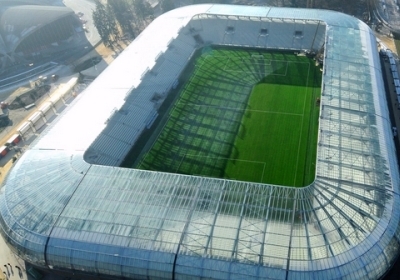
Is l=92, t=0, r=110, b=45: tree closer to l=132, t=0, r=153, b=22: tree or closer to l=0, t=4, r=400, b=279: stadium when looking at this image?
l=132, t=0, r=153, b=22: tree

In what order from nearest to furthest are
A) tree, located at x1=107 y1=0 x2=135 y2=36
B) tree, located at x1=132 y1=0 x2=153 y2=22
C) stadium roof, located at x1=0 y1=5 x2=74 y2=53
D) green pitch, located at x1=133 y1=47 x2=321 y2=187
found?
1. green pitch, located at x1=133 y1=47 x2=321 y2=187
2. stadium roof, located at x1=0 y1=5 x2=74 y2=53
3. tree, located at x1=107 y1=0 x2=135 y2=36
4. tree, located at x1=132 y1=0 x2=153 y2=22

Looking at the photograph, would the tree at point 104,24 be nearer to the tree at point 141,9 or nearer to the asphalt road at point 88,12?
the asphalt road at point 88,12

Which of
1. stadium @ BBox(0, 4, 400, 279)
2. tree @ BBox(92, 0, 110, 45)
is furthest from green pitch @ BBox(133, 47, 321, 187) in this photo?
tree @ BBox(92, 0, 110, 45)

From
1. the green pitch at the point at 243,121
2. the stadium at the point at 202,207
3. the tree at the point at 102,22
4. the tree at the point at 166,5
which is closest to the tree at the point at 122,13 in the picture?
the tree at the point at 102,22

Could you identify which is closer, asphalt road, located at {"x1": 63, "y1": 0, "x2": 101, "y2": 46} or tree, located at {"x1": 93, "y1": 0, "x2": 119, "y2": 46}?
tree, located at {"x1": 93, "y1": 0, "x2": 119, "y2": 46}

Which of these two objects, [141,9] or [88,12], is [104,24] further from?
[88,12]

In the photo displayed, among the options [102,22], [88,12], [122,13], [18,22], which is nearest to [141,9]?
[122,13]
